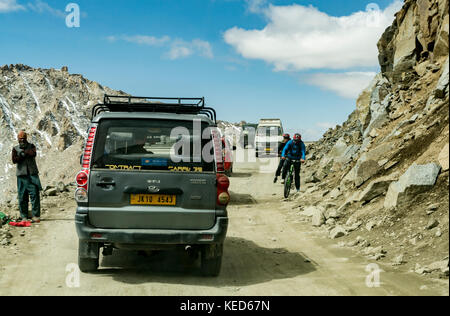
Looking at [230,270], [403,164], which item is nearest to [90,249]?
[230,270]

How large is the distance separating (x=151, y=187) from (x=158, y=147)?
67 centimetres

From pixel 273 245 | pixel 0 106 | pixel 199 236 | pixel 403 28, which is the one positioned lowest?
pixel 273 245

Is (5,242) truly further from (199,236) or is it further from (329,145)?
(329,145)

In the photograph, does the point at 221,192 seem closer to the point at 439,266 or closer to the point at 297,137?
the point at 439,266

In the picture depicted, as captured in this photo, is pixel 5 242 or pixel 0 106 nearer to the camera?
pixel 5 242

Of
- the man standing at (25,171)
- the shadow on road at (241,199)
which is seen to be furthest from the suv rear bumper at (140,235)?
the shadow on road at (241,199)

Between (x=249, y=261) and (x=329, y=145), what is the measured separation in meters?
20.2

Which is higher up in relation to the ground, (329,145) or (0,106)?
(0,106)

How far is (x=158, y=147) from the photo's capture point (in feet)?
22.4

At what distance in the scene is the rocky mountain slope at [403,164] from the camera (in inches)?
318

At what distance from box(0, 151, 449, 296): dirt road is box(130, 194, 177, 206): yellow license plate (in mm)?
1037

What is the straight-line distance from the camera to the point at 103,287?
6262 mm

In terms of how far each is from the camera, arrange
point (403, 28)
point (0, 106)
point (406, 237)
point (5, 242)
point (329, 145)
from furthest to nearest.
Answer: point (0, 106)
point (329, 145)
point (403, 28)
point (5, 242)
point (406, 237)

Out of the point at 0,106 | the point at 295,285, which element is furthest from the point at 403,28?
the point at 0,106
